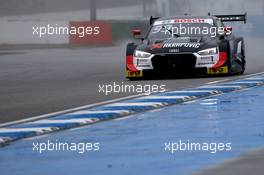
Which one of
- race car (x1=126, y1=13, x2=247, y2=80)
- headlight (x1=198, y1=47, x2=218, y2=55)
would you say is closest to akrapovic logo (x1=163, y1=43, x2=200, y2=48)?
race car (x1=126, y1=13, x2=247, y2=80)

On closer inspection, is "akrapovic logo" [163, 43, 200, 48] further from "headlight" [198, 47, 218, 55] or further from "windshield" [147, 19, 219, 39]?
"windshield" [147, 19, 219, 39]

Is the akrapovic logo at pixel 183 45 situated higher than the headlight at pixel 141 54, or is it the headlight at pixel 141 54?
the akrapovic logo at pixel 183 45

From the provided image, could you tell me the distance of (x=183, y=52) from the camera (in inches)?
782

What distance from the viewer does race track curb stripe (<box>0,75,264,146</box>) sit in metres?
11.6

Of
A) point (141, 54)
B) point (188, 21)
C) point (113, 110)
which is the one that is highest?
point (188, 21)

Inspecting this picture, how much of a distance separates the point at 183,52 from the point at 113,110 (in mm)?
6206

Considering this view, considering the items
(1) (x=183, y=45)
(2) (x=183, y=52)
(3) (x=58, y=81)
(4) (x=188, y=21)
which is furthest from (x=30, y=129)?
(4) (x=188, y=21)

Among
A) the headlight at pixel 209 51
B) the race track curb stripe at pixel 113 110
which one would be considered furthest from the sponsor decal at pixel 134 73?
the race track curb stripe at pixel 113 110

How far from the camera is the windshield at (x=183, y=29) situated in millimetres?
21000

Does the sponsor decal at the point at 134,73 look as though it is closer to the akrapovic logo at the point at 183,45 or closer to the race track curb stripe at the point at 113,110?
the akrapovic logo at the point at 183,45

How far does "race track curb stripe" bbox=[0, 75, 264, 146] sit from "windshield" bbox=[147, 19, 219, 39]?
2.49 meters

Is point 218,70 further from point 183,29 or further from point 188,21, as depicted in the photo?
point 188,21

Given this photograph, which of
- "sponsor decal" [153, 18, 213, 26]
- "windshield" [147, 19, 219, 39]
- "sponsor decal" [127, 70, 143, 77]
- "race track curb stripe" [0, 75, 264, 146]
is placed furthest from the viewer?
"sponsor decal" [153, 18, 213, 26]

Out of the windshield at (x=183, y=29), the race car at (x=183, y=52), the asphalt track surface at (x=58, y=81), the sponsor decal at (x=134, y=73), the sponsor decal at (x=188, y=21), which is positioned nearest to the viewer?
the asphalt track surface at (x=58, y=81)
